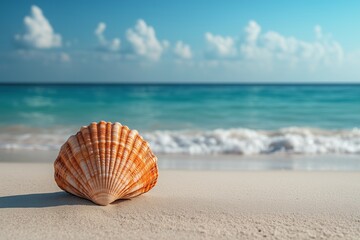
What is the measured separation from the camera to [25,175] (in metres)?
4.68

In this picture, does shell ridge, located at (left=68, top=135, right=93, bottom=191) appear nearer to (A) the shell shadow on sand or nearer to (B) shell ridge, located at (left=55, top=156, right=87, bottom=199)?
(B) shell ridge, located at (left=55, top=156, right=87, bottom=199)

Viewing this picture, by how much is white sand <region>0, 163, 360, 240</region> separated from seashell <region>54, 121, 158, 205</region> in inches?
5.1

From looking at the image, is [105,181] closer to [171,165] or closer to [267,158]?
[171,165]

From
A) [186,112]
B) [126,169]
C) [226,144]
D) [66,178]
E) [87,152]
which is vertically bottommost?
[186,112]

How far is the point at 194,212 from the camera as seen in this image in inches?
123

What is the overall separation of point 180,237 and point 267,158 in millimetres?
5021

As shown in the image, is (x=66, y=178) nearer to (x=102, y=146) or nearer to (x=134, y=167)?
(x=102, y=146)

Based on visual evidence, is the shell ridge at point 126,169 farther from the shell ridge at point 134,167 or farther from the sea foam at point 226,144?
the sea foam at point 226,144

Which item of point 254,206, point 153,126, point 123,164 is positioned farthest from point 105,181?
point 153,126

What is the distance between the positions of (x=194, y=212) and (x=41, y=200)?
50.4 inches

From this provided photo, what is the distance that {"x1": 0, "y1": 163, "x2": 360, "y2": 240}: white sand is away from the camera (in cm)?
270

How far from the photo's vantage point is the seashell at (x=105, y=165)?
120 inches

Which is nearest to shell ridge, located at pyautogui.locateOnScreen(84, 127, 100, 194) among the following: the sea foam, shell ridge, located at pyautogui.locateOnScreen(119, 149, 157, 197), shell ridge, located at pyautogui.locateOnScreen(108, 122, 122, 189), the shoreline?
shell ridge, located at pyautogui.locateOnScreen(108, 122, 122, 189)

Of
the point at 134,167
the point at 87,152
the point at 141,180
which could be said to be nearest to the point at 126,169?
the point at 134,167
